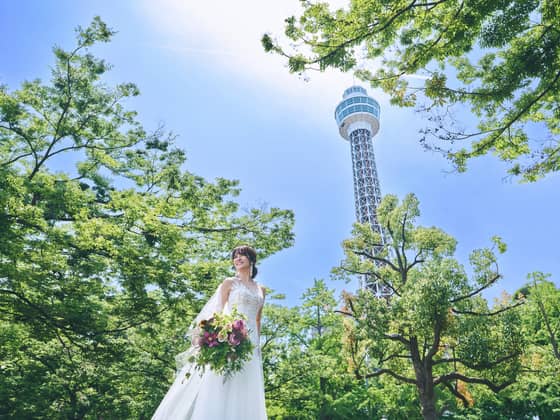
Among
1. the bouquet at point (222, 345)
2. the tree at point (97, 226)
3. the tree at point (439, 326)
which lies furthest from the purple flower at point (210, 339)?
the tree at point (439, 326)

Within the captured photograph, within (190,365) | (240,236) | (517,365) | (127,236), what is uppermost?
(240,236)

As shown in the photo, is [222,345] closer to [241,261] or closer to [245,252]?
[241,261]

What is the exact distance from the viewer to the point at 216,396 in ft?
9.79

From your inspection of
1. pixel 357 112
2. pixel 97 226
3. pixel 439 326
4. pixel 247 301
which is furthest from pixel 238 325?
pixel 357 112

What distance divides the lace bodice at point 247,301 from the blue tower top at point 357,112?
231ft

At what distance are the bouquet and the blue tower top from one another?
233 ft

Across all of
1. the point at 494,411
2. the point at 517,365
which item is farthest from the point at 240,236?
the point at 494,411

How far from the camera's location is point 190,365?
3295 mm

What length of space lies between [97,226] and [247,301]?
379cm

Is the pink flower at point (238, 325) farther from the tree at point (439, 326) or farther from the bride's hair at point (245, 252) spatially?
the tree at point (439, 326)

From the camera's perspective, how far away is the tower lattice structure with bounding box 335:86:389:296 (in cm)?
6006

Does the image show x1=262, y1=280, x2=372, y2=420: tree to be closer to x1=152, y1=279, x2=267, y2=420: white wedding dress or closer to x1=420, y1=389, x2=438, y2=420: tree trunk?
x1=420, y1=389, x2=438, y2=420: tree trunk

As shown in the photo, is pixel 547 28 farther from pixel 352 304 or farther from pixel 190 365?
pixel 352 304

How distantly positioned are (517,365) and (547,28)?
9217 millimetres
